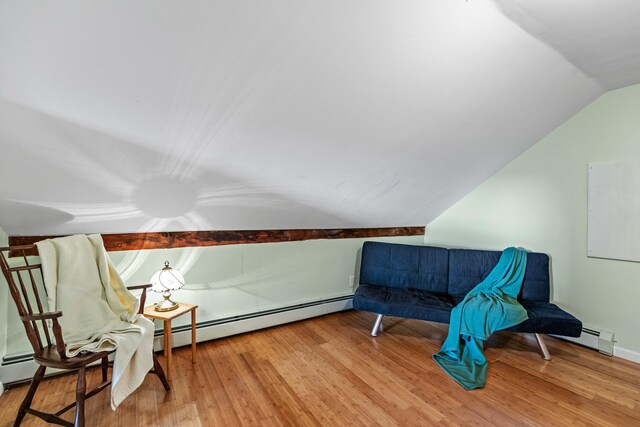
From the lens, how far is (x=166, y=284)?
7.07 ft

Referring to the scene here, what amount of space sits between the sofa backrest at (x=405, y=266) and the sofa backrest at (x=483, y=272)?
0.09 m

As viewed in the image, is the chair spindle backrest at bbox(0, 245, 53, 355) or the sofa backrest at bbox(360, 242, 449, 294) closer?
the chair spindle backrest at bbox(0, 245, 53, 355)

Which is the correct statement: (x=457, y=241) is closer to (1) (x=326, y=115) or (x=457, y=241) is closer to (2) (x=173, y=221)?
(1) (x=326, y=115)

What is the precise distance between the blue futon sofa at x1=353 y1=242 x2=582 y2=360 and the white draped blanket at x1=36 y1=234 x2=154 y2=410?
1.77 metres

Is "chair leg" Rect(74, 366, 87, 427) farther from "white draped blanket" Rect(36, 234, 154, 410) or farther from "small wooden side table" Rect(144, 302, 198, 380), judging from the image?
"small wooden side table" Rect(144, 302, 198, 380)

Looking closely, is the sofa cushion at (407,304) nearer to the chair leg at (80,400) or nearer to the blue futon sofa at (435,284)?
the blue futon sofa at (435,284)

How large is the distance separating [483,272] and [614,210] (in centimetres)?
117

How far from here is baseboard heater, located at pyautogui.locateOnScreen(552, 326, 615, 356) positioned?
2.54 metres

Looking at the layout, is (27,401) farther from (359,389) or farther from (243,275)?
(359,389)

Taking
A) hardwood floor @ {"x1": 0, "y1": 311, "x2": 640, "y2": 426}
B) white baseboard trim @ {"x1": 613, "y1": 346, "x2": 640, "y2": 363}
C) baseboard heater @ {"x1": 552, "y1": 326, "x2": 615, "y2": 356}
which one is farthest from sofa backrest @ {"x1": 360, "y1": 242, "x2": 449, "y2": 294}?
white baseboard trim @ {"x1": 613, "y1": 346, "x2": 640, "y2": 363}

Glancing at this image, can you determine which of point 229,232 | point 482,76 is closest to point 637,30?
point 482,76

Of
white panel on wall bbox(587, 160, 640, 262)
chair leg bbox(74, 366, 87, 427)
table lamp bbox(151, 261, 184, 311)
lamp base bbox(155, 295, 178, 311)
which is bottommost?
chair leg bbox(74, 366, 87, 427)

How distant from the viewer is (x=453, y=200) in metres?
3.61

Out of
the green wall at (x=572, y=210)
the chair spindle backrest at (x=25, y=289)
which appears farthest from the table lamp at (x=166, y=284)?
the green wall at (x=572, y=210)
